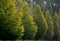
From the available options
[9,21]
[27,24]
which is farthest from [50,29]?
[9,21]

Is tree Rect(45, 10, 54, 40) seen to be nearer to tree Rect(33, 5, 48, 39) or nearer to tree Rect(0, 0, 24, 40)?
tree Rect(33, 5, 48, 39)

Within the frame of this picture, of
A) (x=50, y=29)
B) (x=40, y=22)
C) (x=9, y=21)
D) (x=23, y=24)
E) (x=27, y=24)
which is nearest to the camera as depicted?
(x=9, y=21)

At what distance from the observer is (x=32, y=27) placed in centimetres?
3888

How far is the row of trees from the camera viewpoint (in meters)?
30.3

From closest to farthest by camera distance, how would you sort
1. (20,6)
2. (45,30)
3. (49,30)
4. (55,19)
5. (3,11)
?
(3,11)
(20,6)
(45,30)
(49,30)
(55,19)

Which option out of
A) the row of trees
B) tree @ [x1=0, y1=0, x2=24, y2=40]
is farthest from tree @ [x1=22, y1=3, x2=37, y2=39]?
tree @ [x1=0, y1=0, x2=24, y2=40]

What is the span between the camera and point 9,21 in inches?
1194

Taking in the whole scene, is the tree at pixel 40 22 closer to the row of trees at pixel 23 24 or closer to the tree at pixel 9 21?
the row of trees at pixel 23 24

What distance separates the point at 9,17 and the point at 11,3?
5.71ft

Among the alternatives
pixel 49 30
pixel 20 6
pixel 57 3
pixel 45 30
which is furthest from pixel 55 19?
pixel 57 3

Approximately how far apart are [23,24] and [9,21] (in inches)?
291

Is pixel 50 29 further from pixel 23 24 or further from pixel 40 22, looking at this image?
pixel 23 24

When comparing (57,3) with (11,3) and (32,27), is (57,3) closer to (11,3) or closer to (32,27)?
(32,27)

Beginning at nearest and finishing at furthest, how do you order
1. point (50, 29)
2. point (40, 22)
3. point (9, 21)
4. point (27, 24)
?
point (9, 21) < point (27, 24) < point (40, 22) < point (50, 29)
